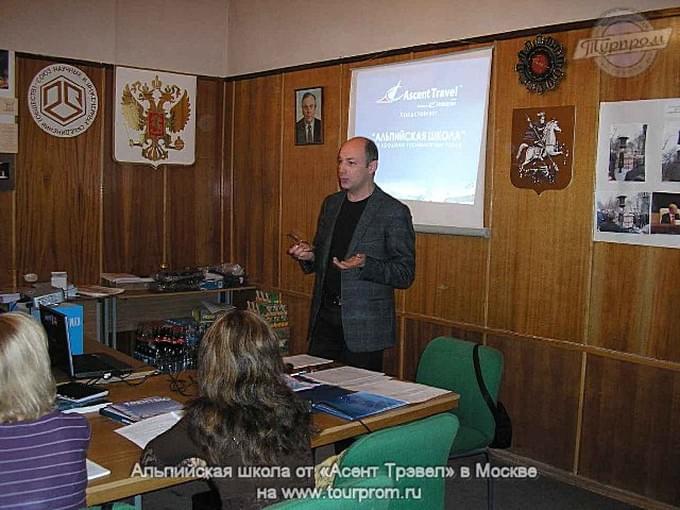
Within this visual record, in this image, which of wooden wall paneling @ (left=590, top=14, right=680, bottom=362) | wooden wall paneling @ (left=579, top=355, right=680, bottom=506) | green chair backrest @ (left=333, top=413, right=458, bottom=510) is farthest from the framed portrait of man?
green chair backrest @ (left=333, top=413, right=458, bottom=510)

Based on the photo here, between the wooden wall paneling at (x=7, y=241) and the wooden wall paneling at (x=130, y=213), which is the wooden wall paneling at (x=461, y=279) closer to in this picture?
the wooden wall paneling at (x=130, y=213)

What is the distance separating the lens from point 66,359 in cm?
287

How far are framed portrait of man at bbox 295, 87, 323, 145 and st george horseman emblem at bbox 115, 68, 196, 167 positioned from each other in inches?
40.8

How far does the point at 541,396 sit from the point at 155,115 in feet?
12.0

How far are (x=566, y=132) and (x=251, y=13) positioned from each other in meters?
3.20

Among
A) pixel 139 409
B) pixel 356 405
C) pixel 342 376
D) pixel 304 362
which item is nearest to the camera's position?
pixel 139 409

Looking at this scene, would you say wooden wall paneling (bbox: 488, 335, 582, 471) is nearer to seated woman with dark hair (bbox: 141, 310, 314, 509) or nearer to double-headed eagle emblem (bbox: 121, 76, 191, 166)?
seated woman with dark hair (bbox: 141, 310, 314, 509)

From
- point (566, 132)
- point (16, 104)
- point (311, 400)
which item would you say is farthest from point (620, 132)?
point (16, 104)

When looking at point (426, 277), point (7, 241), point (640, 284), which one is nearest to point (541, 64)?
point (640, 284)

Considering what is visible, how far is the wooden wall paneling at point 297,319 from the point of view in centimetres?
567

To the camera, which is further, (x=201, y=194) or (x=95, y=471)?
(x=201, y=194)

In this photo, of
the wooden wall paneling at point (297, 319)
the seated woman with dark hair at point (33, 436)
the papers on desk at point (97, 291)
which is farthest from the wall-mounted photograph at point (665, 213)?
the papers on desk at point (97, 291)

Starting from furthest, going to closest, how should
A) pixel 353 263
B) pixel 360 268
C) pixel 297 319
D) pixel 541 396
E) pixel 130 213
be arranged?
pixel 130 213 → pixel 297 319 → pixel 541 396 → pixel 360 268 → pixel 353 263

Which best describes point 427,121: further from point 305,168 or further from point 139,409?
point 139,409
